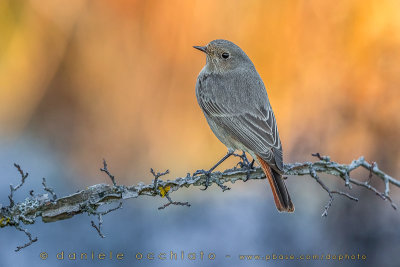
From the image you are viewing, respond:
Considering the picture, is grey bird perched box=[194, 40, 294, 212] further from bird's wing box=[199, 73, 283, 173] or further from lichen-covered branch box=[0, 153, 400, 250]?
lichen-covered branch box=[0, 153, 400, 250]

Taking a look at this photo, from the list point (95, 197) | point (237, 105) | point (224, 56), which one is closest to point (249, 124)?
point (237, 105)

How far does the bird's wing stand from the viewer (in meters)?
4.84

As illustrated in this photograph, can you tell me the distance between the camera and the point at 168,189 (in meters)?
3.64

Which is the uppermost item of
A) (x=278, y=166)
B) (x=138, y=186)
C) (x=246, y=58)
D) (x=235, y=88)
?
(x=246, y=58)

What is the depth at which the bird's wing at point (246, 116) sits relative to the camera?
4.84 metres

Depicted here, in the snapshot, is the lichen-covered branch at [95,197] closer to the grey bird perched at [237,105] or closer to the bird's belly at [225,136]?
the grey bird perched at [237,105]

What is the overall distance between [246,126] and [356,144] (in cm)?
205

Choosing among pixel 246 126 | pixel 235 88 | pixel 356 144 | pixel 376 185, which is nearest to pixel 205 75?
pixel 235 88

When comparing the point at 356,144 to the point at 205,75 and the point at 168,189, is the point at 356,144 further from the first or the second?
the point at 168,189

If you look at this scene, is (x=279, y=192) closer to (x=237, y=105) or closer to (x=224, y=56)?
(x=237, y=105)

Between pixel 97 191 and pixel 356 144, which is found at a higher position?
pixel 356 144

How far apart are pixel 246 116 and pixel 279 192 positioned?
1023mm

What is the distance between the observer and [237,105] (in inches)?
202

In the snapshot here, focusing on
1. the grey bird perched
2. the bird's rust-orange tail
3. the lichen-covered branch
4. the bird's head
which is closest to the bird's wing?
the grey bird perched
